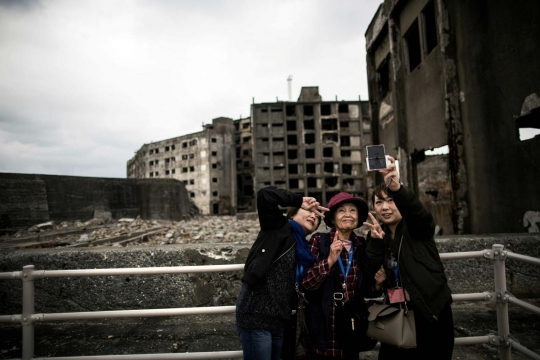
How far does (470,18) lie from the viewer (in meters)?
4.99

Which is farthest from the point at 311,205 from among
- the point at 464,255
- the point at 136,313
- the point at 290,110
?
the point at 290,110

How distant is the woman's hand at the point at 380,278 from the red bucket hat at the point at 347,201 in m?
0.31

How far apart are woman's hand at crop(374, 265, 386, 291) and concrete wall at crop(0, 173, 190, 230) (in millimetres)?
15035

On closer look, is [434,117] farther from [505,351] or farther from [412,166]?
[505,351]

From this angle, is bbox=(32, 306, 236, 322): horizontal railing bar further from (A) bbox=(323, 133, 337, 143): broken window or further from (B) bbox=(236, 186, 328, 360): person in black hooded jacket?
(A) bbox=(323, 133, 337, 143): broken window

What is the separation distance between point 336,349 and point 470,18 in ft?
20.0

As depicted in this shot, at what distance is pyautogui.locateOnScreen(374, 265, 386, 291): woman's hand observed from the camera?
5.66ft

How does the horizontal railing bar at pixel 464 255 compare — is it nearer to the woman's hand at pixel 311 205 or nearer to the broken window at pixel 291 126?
the woman's hand at pixel 311 205

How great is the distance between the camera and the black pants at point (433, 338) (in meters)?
1.63

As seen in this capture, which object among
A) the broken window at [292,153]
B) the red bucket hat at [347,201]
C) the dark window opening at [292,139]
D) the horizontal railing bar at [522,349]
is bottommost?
the horizontal railing bar at [522,349]

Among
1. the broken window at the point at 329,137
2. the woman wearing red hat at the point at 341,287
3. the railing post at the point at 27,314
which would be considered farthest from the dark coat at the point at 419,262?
the broken window at the point at 329,137

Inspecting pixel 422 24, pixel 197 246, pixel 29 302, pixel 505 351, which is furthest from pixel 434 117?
pixel 29 302

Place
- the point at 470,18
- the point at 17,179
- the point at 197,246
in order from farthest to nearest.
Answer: the point at 17,179, the point at 470,18, the point at 197,246

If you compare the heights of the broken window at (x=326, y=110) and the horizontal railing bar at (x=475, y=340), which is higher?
the broken window at (x=326, y=110)
